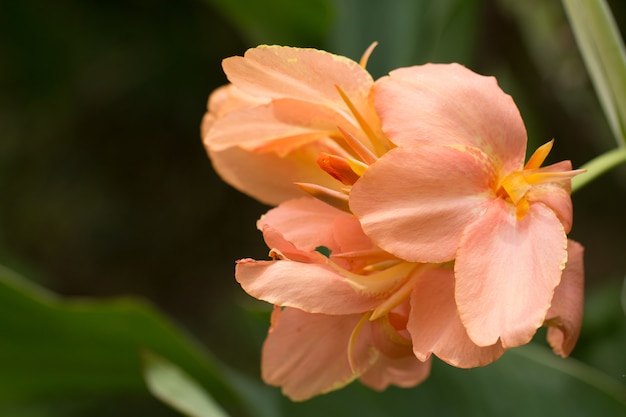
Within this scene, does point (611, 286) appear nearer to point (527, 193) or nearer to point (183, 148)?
point (527, 193)

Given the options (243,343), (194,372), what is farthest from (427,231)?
(243,343)

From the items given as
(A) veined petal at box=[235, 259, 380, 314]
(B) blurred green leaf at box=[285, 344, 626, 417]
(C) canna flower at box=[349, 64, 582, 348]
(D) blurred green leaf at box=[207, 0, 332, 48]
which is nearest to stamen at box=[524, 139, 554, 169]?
(C) canna flower at box=[349, 64, 582, 348]

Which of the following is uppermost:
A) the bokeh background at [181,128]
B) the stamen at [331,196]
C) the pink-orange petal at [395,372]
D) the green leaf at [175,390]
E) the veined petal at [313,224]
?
the stamen at [331,196]

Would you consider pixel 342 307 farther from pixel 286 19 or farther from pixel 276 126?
pixel 286 19

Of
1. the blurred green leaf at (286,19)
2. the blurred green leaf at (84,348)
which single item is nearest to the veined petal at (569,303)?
the blurred green leaf at (84,348)

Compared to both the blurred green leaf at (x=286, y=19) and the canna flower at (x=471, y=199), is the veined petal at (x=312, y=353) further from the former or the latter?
the blurred green leaf at (x=286, y=19)

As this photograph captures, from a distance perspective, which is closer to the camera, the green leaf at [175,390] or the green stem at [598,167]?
the green stem at [598,167]
